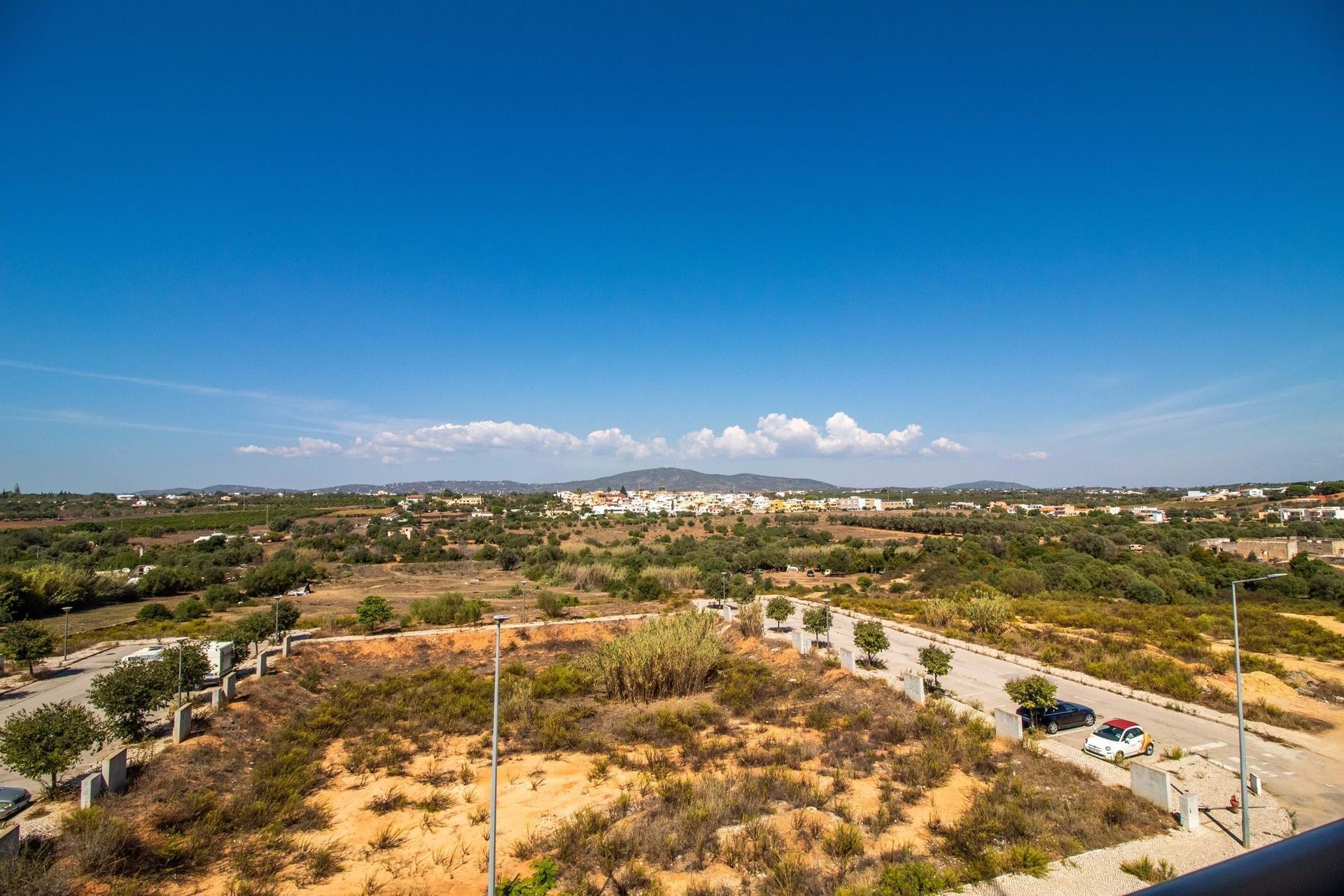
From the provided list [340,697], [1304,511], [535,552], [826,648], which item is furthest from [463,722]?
[1304,511]

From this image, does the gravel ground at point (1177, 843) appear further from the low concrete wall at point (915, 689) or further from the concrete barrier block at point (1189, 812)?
the low concrete wall at point (915, 689)

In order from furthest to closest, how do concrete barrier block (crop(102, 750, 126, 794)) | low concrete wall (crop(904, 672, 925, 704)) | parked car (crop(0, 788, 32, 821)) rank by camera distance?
low concrete wall (crop(904, 672, 925, 704)) < concrete barrier block (crop(102, 750, 126, 794)) < parked car (crop(0, 788, 32, 821))

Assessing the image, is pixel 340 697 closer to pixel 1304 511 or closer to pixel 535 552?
pixel 535 552

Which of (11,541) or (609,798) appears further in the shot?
(11,541)

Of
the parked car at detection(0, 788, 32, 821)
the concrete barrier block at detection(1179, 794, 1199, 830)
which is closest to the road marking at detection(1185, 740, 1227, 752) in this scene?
Answer: the concrete barrier block at detection(1179, 794, 1199, 830)

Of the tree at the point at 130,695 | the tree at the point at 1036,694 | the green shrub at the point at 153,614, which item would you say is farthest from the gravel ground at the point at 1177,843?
the green shrub at the point at 153,614

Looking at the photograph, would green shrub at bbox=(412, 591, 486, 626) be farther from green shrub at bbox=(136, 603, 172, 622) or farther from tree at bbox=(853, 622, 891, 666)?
tree at bbox=(853, 622, 891, 666)
